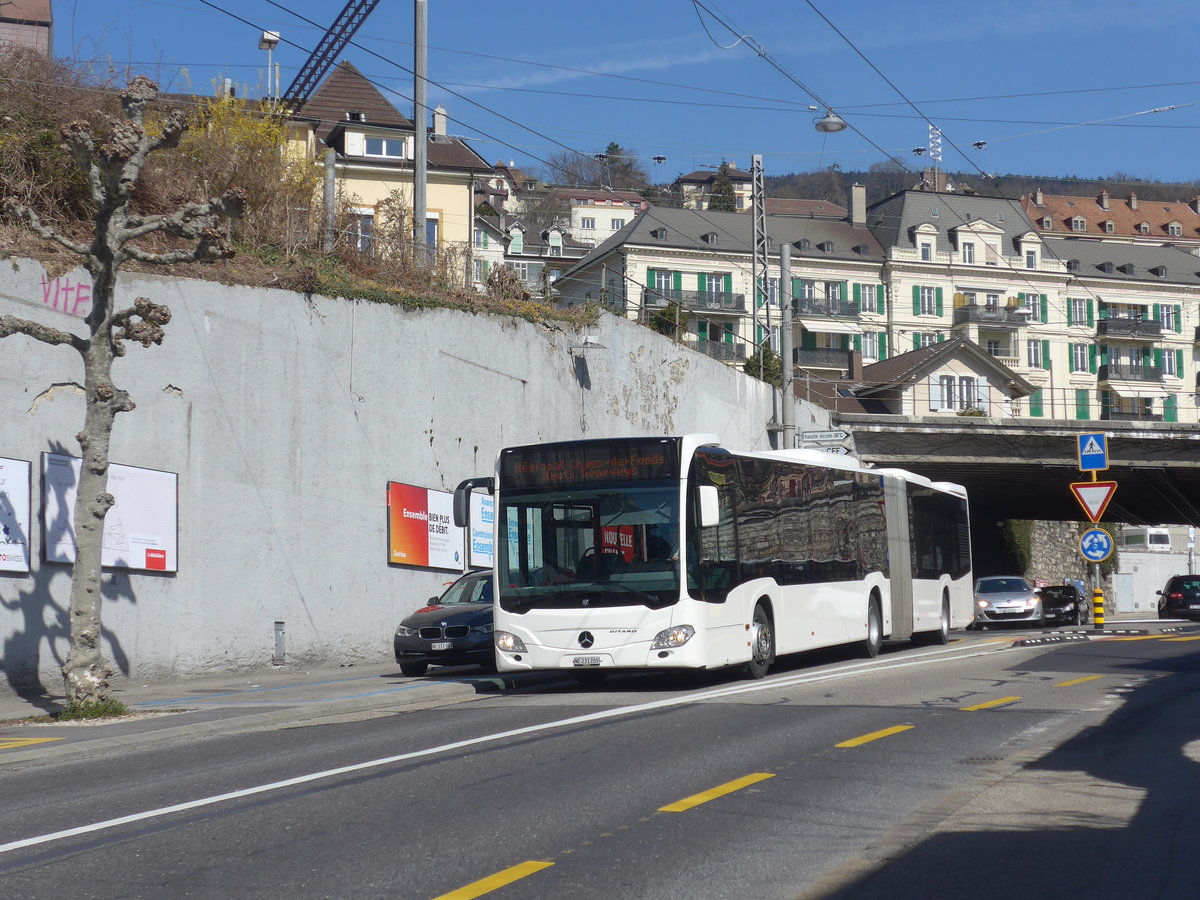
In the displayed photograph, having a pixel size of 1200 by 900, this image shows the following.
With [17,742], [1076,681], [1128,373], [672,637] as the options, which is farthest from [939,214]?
[17,742]

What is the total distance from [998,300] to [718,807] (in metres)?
84.2

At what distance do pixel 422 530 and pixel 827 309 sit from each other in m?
65.3

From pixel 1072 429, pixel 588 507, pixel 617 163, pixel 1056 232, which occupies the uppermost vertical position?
pixel 617 163

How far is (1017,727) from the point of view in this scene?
1185 centimetres

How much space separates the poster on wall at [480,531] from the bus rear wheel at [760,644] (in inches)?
313

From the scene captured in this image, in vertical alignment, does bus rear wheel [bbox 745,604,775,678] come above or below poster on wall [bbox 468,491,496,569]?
below

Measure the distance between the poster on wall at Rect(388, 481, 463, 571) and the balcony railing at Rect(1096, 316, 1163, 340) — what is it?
75.7 metres

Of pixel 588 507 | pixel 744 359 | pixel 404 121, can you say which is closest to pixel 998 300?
pixel 404 121

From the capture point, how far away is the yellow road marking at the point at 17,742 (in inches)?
444

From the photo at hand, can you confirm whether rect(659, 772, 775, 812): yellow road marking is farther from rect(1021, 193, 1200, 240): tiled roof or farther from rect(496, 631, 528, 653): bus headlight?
rect(1021, 193, 1200, 240): tiled roof

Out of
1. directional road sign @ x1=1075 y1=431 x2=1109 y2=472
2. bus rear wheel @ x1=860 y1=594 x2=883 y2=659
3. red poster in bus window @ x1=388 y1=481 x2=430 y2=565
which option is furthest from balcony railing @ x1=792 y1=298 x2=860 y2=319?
red poster in bus window @ x1=388 y1=481 x2=430 y2=565

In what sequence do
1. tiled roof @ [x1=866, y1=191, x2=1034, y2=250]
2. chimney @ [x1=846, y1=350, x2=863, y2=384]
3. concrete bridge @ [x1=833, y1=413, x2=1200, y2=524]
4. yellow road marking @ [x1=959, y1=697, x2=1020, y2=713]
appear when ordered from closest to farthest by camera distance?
yellow road marking @ [x1=959, y1=697, x2=1020, y2=713] → concrete bridge @ [x1=833, y1=413, x2=1200, y2=524] → chimney @ [x1=846, y1=350, x2=863, y2=384] → tiled roof @ [x1=866, y1=191, x2=1034, y2=250]

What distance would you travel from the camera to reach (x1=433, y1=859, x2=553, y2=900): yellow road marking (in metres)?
5.98

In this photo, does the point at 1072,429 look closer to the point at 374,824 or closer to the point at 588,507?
the point at 588,507
